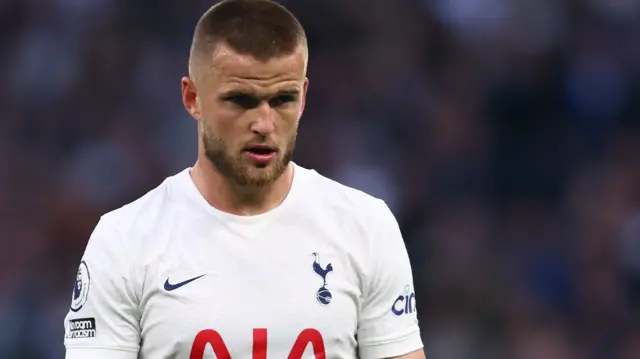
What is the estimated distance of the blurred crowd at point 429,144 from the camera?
7316mm

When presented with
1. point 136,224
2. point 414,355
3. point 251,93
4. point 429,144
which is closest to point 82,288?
point 136,224

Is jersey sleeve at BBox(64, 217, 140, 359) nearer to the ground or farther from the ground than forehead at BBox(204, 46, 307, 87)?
nearer to the ground

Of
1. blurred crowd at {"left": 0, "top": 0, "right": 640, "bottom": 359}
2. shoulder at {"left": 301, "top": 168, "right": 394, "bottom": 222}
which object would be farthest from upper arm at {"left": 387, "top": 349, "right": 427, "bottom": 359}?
blurred crowd at {"left": 0, "top": 0, "right": 640, "bottom": 359}

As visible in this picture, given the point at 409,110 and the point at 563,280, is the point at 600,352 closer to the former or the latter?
the point at 563,280

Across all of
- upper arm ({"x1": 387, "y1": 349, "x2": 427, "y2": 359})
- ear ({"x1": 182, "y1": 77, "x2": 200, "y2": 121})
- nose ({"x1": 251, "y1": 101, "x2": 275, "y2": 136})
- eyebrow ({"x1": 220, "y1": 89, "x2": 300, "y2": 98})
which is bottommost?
upper arm ({"x1": 387, "y1": 349, "x2": 427, "y2": 359})

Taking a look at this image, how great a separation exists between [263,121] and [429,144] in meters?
4.79

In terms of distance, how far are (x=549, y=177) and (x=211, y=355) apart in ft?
16.2

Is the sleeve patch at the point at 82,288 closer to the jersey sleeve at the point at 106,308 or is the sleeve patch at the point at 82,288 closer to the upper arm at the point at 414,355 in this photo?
the jersey sleeve at the point at 106,308

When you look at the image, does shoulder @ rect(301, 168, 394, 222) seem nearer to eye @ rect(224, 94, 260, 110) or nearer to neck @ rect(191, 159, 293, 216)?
neck @ rect(191, 159, 293, 216)

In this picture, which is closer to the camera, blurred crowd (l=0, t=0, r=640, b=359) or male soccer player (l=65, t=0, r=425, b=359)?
male soccer player (l=65, t=0, r=425, b=359)

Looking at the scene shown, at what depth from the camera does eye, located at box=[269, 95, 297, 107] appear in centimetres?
351

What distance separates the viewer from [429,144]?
26.8 feet

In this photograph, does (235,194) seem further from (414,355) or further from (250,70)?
(414,355)

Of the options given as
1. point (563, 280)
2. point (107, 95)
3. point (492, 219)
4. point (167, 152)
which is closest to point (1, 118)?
point (107, 95)
